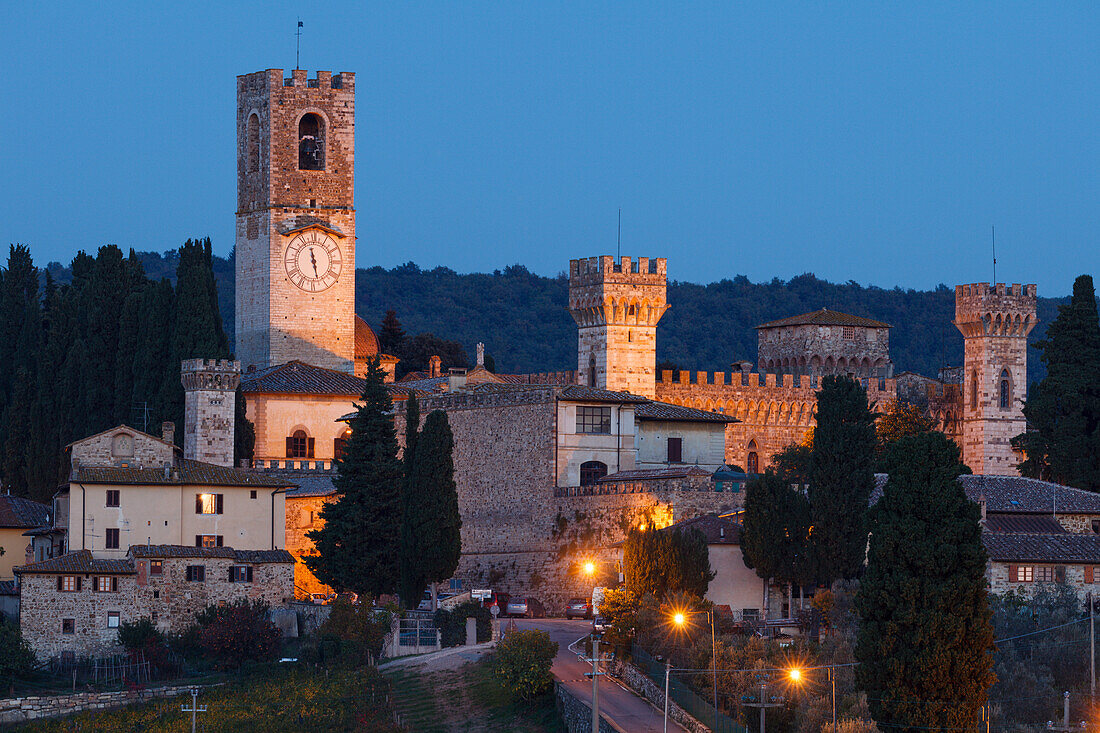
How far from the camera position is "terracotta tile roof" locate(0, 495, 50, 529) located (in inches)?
2906

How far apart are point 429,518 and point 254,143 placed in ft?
92.5

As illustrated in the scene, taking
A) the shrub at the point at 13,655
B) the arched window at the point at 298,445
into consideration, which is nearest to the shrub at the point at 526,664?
the shrub at the point at 13,655

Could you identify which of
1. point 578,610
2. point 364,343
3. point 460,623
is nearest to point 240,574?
point 460,623

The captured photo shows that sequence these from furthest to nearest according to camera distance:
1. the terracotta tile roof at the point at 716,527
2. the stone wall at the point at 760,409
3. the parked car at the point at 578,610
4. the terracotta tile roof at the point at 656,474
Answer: the stone wall at the point at 760,409 → the terracotta tile roof at the point at 656,474 → the parked car at the point at 578,610 → the terracotta tile roof at the point at 716,527

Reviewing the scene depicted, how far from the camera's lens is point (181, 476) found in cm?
6788

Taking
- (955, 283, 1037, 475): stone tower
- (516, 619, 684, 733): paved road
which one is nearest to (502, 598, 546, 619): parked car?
(516, 619, 684, 733): paved road

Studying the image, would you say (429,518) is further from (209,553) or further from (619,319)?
(619,319)

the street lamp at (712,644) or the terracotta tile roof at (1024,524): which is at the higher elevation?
the terracotta tile roof at (1024,524)

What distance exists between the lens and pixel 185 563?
215ft

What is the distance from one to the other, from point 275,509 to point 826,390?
17.9m

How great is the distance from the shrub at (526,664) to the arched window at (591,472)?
49.0 ft

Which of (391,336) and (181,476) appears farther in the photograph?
(391,336)

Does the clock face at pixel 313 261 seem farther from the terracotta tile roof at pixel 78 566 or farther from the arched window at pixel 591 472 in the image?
the terracotta tile roof at pixel 78 566

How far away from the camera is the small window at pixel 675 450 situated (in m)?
73.7
